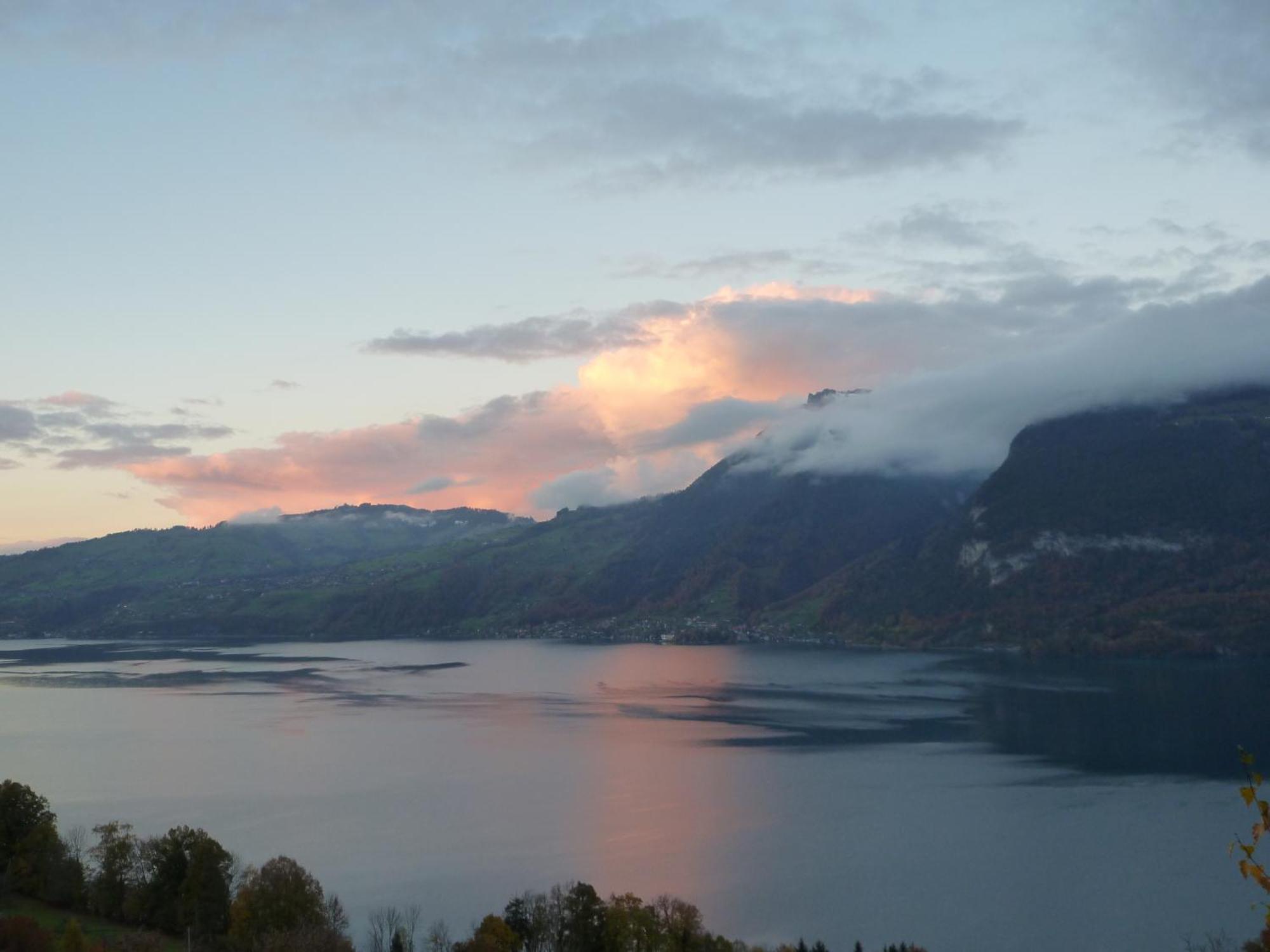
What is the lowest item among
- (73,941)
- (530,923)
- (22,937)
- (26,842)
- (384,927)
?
(384,927)

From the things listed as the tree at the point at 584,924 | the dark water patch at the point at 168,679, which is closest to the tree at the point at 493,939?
the tree at the point at 584,924

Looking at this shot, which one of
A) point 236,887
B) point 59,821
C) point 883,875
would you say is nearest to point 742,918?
point 883,875

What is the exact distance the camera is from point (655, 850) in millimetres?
66188

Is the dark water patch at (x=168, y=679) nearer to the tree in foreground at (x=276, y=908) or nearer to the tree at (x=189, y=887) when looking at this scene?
the tree at (x=189, y=887)

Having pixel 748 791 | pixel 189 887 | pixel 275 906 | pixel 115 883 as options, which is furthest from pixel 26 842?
pixel 748 791

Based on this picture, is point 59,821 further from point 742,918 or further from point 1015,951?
point 1015,951

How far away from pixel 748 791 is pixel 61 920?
47.1 metres

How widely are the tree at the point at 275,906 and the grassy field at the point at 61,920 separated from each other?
2808 millimetres

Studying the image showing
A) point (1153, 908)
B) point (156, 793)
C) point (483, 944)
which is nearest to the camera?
point (483, 944)

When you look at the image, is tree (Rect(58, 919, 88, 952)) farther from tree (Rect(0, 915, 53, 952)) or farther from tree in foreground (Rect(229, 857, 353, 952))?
tree in foreground (Rect(229, 857, 353, 952))

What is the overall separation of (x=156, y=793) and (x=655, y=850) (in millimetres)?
41167

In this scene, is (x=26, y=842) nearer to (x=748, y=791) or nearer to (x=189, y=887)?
(x=189, y=887)

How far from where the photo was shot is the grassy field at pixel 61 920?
46250 millimetres

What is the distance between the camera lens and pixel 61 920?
49.4m
